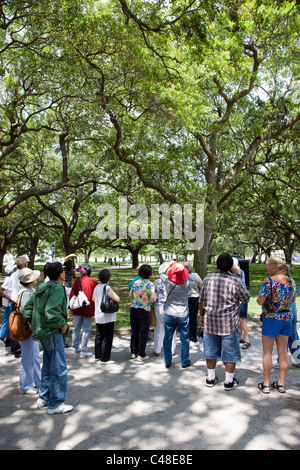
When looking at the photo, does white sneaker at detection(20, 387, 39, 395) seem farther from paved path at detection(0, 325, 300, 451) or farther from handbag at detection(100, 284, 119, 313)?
handbag at detection(100, 284, 119, 313)

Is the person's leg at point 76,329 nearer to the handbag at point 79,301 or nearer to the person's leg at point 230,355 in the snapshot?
the handbag at point 79,301

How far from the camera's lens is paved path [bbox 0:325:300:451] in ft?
10.5

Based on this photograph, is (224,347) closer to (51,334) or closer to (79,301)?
(51,334)

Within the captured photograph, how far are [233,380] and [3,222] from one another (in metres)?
23.4

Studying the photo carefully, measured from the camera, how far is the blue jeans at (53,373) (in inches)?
155

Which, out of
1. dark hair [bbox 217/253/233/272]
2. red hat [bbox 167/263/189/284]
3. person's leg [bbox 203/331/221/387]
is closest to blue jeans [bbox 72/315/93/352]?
red hat [bbox 167/263/189/284]

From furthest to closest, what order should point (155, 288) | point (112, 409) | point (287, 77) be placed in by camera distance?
point (287, 77)
point (155, 288)
point (112, 409)

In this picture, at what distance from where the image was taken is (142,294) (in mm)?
5840

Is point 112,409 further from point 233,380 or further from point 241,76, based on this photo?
point 241,76

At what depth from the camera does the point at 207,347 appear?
468 centimetres

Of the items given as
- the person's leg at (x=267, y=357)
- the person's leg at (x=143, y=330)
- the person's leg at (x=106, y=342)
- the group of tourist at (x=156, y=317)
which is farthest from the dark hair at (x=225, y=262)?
the person's leg at (x=106, y=342)

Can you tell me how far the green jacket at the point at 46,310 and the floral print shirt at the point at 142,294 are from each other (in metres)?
1.88
